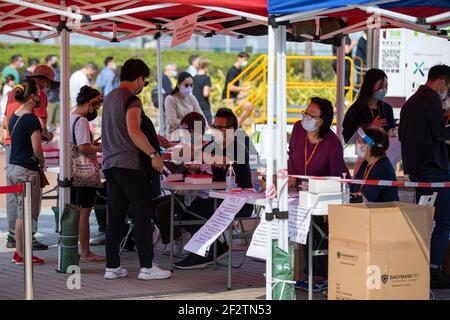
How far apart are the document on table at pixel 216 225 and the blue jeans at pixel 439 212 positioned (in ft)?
5.25

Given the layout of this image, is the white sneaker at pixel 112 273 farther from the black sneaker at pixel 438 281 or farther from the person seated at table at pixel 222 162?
the black sneaker at pixel 438 281

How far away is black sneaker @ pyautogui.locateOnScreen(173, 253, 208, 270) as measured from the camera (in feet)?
31.8

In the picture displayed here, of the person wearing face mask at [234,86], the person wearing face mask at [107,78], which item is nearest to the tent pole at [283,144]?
the person wearing face mask at [234,86]

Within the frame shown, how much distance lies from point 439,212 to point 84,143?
11.2 ft

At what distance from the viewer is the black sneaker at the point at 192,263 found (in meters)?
9.69

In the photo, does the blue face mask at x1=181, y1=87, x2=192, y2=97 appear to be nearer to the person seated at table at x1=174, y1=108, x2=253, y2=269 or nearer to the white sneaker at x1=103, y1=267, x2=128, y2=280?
the person seated at table at x1=174, y1=108, x2=253, y2=269

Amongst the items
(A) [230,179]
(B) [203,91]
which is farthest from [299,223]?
(B) [203,91]

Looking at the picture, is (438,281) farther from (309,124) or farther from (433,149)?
(309,124)

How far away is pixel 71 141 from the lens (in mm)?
9922

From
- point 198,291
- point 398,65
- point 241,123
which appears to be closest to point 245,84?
point 241,123

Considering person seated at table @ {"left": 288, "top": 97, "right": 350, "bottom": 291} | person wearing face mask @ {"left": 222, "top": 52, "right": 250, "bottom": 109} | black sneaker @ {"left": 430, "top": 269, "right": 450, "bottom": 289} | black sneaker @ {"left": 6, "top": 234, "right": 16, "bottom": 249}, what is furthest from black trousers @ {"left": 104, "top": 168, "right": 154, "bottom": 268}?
person wearing face mask @ {"left": 222, "top": 52, "right": 250, "bottom": 109}

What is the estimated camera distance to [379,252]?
23.2 feet
